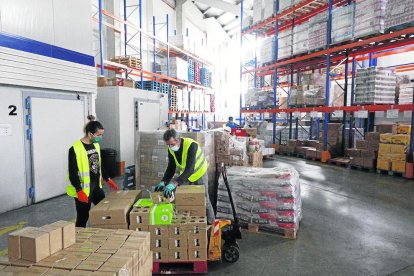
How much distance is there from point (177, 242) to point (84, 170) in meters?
1.51

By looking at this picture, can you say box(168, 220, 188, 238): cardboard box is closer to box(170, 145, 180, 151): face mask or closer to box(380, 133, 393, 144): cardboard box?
box(170, 145, 180, 151): face mask

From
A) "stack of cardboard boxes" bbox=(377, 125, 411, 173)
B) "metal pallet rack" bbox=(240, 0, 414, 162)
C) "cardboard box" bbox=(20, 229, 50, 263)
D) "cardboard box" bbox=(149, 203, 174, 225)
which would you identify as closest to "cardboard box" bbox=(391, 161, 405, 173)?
"stack of cardboard boxes" bbox=(377, 125, 411, 173)

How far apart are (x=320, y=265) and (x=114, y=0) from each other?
40.3 ft

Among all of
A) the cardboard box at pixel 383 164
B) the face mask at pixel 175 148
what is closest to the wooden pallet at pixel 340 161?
the cardboard box at pixel 383 164

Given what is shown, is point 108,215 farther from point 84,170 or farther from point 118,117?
point 118,117

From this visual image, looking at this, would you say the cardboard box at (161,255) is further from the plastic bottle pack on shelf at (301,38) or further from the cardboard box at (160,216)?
the plastic bottle pack on shelf at (301,38)

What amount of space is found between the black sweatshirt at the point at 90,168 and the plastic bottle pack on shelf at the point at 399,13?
27.1 feet

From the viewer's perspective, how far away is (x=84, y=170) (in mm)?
3600

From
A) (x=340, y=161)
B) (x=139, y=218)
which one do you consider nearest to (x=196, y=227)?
(x=139, y=218)

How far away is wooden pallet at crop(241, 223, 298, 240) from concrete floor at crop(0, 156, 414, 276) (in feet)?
0.36

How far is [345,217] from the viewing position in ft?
16.9

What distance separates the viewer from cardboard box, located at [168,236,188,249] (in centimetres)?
320

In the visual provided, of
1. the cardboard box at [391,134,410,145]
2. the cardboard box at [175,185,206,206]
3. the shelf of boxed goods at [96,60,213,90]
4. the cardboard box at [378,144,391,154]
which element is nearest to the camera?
the cardboard box at [175,185,206,206]

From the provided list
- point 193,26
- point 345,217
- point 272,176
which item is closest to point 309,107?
point 345,217
